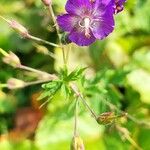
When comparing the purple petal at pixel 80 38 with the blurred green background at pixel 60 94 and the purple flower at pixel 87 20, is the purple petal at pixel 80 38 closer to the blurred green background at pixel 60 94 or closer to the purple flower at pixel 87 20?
the purple flower at pixel 87 20

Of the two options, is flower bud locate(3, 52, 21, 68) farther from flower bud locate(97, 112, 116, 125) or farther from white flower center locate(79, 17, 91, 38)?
flower bud locate(97, 112, 116, 125)

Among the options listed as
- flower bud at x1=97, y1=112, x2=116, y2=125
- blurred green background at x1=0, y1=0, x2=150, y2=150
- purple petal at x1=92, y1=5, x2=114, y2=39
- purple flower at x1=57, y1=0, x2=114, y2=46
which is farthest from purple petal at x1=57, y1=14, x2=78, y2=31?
blurred green background at x1=0, y1=0, x2=150, y2=150

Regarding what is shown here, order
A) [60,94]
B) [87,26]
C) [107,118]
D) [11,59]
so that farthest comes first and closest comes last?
1. [60,94]
2. [11,59]
3. [87,26]
4. [107,118]

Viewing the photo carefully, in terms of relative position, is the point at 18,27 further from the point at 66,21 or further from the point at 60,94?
the point at 60,94

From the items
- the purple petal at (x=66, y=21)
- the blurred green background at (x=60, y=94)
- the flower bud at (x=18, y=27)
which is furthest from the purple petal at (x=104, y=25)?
the blurred green background at (x=60, y=94)

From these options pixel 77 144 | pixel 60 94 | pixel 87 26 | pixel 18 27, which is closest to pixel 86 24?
pixel 87 26

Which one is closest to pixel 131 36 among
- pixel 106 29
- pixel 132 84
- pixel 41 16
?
pixel 132 84

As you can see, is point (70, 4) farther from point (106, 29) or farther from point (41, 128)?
point (41, 128)
